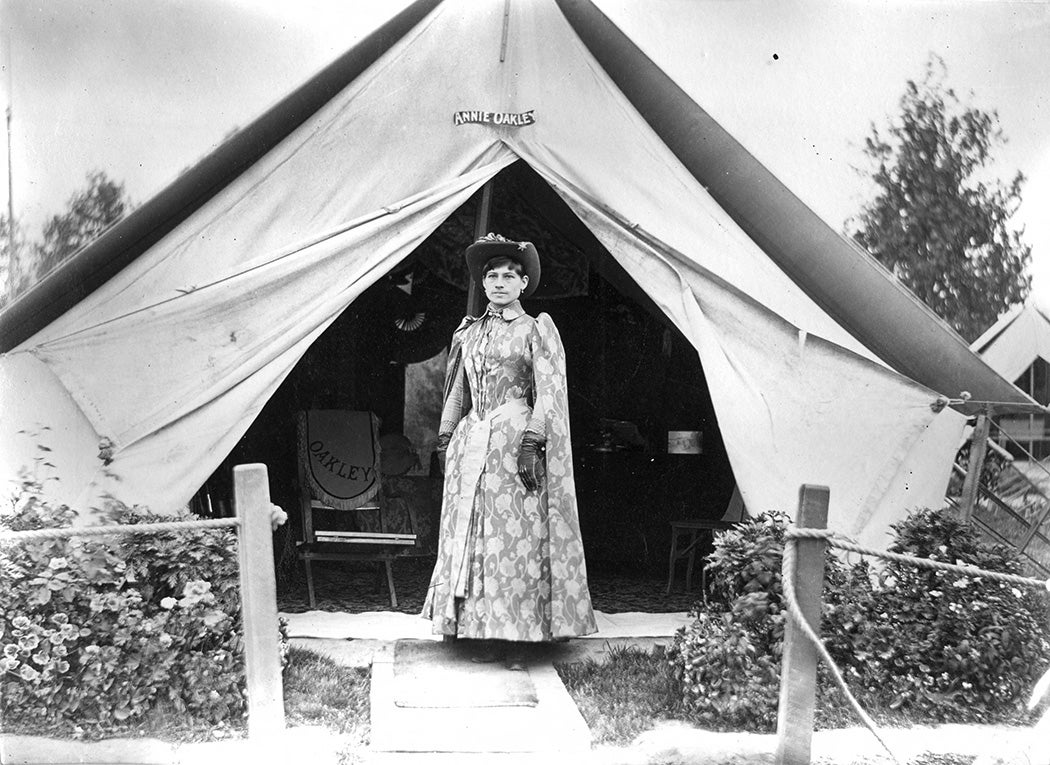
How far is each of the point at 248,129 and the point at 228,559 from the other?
5.90 feet

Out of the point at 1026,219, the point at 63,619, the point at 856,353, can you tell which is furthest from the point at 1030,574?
the point at 63,619

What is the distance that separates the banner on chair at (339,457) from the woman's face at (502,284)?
179 cm

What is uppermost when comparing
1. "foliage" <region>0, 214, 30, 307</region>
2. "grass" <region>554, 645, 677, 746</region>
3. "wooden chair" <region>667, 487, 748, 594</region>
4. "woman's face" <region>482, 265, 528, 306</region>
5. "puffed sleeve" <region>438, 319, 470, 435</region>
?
"foliage" <region>0, 214, 30, 307</region>

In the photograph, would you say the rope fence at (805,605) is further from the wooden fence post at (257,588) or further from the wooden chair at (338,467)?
the wooden chair at (338,467)

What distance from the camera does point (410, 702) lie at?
3.17 metres

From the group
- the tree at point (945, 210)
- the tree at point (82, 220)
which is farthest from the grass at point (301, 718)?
the tree at point (945, 210)

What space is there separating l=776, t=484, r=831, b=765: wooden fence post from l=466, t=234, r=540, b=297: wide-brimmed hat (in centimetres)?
153

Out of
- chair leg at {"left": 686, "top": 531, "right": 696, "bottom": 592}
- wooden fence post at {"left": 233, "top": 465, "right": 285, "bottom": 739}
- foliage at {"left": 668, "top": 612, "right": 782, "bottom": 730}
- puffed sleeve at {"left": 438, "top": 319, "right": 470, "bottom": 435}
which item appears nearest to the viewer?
wooden fence post at {"left": 233, "top": 465, "right": 285, "bottom": 739}

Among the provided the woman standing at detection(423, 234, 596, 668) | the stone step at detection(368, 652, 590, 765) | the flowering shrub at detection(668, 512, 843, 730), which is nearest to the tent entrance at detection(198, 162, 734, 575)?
the woman standing at detection(423, 234, 596, 668)

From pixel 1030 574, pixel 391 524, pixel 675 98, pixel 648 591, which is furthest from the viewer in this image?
pixel 391 524

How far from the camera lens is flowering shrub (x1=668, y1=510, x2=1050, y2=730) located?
317 cm

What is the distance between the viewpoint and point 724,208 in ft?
13.1

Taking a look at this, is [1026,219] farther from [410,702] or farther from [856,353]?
[410,702]

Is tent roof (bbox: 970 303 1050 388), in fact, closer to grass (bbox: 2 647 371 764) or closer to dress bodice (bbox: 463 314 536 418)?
dress bodice (bbox: 463 314 536 418)
